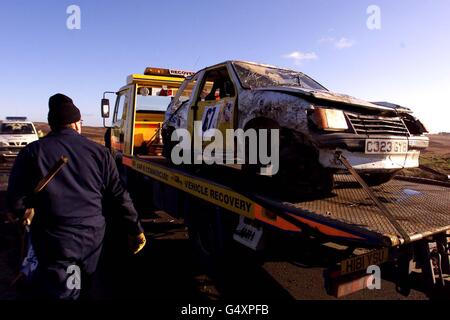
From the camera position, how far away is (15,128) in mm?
15477

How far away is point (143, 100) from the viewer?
761 centimetres

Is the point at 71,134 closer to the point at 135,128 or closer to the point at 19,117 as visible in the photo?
the point at 135,128

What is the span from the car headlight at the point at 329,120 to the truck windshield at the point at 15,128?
1531 cm

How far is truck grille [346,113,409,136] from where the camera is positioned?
11.5ft

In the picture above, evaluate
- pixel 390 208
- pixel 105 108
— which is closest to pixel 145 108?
pixel 105 108

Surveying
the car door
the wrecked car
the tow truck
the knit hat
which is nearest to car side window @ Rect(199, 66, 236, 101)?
the car door

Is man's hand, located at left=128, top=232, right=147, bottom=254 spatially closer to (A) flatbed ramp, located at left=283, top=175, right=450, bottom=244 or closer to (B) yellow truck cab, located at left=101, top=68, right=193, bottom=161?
(A) flatbed ramp, located at left=283, top=175, right=450, bottom=244

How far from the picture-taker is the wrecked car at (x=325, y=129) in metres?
3.35

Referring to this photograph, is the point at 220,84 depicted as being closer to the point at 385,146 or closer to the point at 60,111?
the point at 385,146

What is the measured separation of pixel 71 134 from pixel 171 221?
16.2 feet

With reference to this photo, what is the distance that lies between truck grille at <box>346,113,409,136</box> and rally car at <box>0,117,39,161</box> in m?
14.5

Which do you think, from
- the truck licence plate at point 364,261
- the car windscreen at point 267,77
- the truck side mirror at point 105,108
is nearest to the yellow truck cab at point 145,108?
the truck side mirror at point 105,108

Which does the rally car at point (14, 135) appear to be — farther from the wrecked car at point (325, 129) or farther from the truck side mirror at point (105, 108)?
the wrecked car at point (325, 129)

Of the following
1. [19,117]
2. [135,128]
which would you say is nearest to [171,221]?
[135,128]
